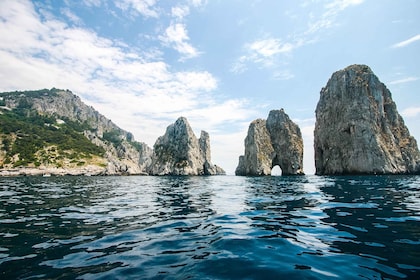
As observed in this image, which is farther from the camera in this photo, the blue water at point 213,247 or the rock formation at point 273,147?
the rock formation at point 273,147

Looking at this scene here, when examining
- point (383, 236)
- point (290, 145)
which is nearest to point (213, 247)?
point (383, 236)

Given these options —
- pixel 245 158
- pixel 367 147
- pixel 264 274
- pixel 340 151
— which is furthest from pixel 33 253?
pixel 245 158

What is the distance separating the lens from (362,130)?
9169 cm

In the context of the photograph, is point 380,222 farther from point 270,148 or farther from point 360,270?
point 270,148

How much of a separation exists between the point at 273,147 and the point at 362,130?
152 feet

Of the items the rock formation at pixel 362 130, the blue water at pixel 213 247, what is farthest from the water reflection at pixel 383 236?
the rock formation at pixel 362 130

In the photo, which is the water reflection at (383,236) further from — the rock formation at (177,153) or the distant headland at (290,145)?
the rock formation at (177,153)

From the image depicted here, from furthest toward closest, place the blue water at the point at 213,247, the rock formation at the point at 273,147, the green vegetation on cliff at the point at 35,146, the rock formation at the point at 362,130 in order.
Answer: the rock formation at the point at 273,147
the green vegetation on cliff at the point at 35,146
the rock formation at the point at 362,130
the blue water at the point at 213,247

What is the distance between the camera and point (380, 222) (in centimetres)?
1053

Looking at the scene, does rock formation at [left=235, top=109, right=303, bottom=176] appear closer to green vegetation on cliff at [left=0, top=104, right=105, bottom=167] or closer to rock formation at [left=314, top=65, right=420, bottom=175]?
rock formation at [left=314, top=65, right=420, bottom=175]

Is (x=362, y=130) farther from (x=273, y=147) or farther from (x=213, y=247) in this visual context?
(x=213, y=247)

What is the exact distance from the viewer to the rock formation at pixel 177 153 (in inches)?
5497

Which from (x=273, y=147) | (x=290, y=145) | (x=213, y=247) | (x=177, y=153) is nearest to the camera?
(x=213, y=247)

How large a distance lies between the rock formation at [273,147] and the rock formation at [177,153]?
2788 cm
